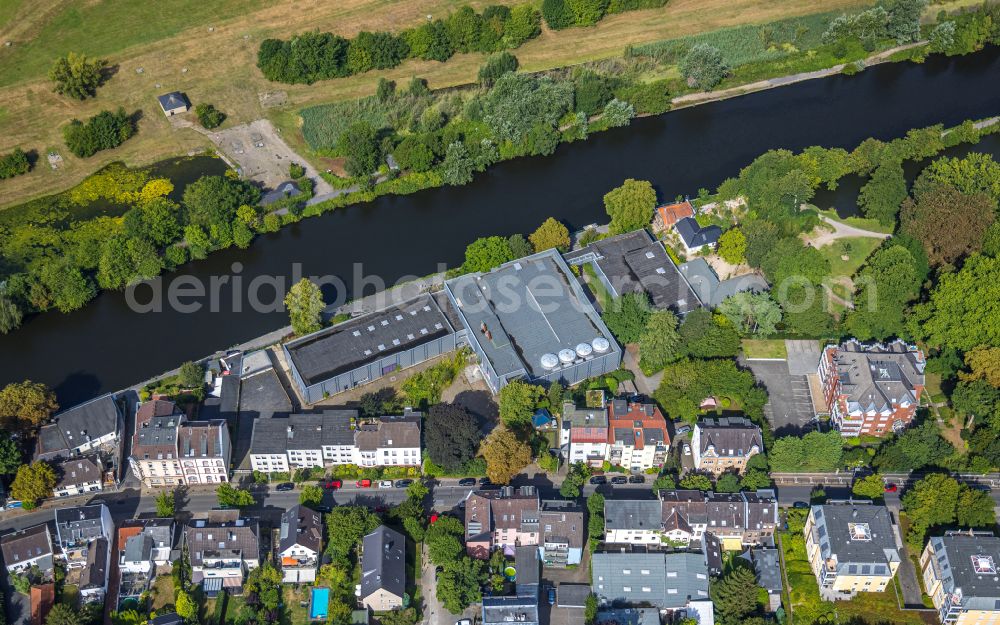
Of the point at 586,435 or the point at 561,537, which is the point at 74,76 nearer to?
the point at 586,435

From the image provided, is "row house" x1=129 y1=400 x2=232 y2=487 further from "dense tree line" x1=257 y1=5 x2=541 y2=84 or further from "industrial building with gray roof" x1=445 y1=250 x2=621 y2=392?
"dense tree line" x1=257 y1=5 x2=541 y2=84

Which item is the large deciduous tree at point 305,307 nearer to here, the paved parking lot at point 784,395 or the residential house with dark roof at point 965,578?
the paved parking lot at point 784,395

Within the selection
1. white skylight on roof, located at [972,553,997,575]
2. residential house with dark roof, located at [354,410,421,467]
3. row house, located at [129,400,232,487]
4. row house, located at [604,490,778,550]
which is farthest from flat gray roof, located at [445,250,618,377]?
white skylight on roof, located at [972,553,997,575]

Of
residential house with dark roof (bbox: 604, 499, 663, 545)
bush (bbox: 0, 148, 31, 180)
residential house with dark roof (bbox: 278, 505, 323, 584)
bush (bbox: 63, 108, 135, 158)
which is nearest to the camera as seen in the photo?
residential house with dark roof (bbox: 278, 505, 323, 584)

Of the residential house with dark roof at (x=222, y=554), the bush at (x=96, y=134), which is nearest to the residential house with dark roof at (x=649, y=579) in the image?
the residential house with dark roof at (x=222, y=554)

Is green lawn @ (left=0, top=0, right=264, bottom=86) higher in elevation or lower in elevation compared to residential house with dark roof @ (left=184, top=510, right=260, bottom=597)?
higher

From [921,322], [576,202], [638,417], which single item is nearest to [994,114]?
[921,322]

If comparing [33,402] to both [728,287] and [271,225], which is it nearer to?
[271,225]

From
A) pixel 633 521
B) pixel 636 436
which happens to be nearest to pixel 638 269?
pixel 636 436
